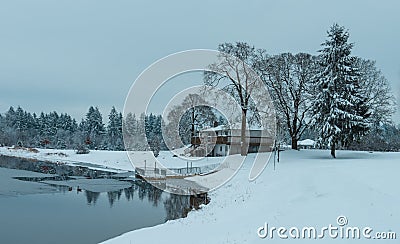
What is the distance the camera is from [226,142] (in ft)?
114

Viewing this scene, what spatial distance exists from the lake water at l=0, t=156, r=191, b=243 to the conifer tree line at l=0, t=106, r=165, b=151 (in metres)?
36.6

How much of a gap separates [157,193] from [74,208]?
6069mm

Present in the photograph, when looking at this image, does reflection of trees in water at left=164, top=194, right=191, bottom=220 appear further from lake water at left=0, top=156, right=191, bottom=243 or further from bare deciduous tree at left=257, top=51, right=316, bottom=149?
bare deciduous tree at left=257, top=51, right=316, bottom=149

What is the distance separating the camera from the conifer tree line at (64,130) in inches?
2485

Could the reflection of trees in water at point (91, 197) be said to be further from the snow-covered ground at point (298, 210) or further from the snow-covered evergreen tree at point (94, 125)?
the snow-covered evergreen tree at point (94, 125)

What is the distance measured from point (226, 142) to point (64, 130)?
5218 centimetres

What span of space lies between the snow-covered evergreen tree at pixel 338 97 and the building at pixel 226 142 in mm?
8524

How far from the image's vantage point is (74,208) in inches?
683

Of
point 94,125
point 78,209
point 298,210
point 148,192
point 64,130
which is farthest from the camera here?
point 64,130

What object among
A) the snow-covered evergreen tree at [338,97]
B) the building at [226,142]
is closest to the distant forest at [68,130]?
the building at [226,142]

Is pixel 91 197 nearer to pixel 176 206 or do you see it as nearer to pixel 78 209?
pixel 78 209

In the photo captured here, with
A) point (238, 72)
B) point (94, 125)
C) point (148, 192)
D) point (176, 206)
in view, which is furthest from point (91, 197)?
point (94, 125)

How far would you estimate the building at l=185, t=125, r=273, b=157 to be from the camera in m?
33.5

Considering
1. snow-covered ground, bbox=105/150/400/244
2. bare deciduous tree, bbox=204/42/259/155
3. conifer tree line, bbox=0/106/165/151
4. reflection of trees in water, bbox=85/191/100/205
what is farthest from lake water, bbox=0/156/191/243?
conifer tree line, bbox=0/106/165/151
